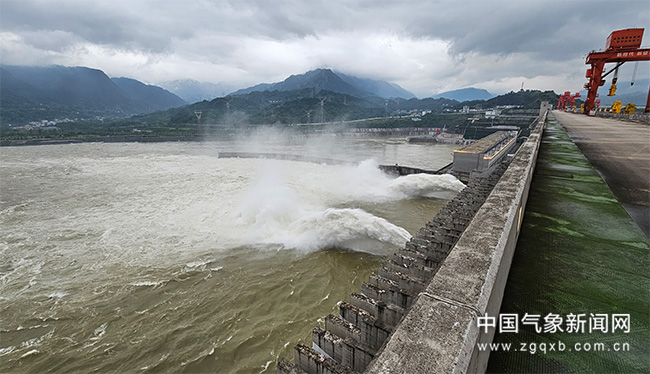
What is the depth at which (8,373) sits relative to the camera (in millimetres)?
6691

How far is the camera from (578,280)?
117 inches

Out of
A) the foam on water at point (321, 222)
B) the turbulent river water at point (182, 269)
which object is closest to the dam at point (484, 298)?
the turbulent river water at point (182, 269)

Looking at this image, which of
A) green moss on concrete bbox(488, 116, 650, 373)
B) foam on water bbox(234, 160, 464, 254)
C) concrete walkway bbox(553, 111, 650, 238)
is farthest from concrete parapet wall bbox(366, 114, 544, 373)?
foam on water bbox(234, 160, 464, 254)

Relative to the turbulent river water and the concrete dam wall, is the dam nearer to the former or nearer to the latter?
the concrete dam wall

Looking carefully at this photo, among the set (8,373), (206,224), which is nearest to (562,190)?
(8,373)

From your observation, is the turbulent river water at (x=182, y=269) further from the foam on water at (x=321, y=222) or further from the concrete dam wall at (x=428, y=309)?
the concrete dam wall at (x=428, y=309)

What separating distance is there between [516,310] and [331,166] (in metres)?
30.5

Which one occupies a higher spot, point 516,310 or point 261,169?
point 516,310

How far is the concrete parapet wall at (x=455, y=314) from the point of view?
161cm

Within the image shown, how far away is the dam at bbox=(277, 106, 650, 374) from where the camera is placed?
1.78 metres

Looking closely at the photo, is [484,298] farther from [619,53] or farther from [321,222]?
[619,53]

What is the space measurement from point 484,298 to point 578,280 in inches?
70.9

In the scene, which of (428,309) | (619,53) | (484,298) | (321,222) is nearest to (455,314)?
(428,309)

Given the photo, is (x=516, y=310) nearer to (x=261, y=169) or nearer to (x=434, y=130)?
(x=261, y=169)
